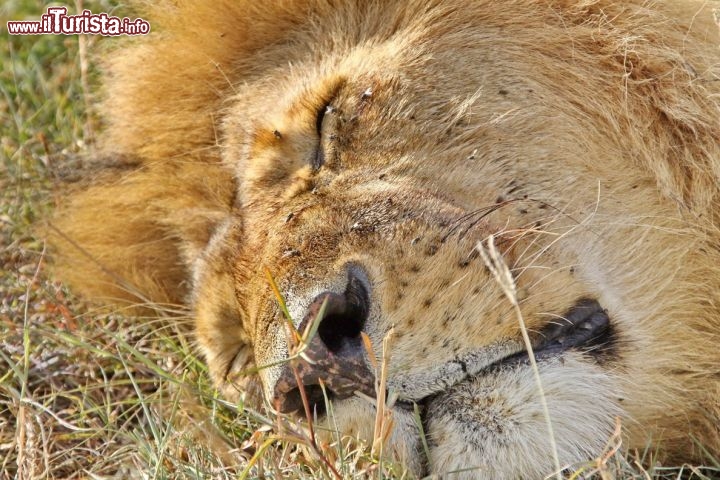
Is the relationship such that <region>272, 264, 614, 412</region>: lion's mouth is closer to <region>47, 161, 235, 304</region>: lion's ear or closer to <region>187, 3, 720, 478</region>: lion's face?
<region>187, 3, 720, 478</region>: lion's face

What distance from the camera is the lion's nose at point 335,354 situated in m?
2.19

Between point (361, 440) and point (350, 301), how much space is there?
0.34 meters

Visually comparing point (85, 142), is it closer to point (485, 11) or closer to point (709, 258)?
point (485, 11)

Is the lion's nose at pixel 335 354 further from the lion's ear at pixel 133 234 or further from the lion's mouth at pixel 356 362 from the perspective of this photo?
the lion's ear at pixel 133 234

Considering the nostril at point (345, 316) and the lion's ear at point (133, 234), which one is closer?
the nostril at point (345, 316)

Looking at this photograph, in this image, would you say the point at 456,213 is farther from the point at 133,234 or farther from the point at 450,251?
the point at 133,234

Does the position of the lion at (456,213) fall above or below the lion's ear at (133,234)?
above

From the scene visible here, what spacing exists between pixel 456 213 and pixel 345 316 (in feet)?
1.27

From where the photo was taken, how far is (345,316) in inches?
88.9

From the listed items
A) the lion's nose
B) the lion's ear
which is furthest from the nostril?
Answer: the lion's ear

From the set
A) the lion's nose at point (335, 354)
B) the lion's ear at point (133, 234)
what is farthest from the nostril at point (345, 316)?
the lion's ear at point (133, 234)

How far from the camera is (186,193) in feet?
10.2

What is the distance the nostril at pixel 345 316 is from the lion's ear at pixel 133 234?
3.10 ft

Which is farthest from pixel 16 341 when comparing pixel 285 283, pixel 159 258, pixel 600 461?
pixel 600 461
